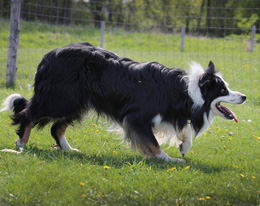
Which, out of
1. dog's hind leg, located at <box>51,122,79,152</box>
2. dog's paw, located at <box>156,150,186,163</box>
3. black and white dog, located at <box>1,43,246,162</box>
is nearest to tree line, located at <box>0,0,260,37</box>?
dog's hind leg, located at <box>51,122,79,152</box>

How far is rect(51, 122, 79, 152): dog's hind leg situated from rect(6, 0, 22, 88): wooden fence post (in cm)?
422

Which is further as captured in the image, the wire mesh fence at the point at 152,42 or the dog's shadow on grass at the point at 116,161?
the wire mesh fence at the point at 152,42

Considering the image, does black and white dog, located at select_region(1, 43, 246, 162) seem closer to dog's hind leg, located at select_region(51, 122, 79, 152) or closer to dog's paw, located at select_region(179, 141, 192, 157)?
dog's paw, located at select_region(179, 141, 192, 157)

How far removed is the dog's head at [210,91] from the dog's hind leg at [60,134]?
1772 mm

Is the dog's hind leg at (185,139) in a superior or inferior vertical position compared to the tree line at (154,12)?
inferior

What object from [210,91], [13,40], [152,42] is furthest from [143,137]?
[152,42]

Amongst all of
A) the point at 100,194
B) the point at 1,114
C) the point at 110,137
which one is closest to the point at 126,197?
the point at 100,194

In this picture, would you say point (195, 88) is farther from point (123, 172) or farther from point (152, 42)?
point (152, 42)

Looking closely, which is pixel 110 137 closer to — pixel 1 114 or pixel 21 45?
pixel 1 114

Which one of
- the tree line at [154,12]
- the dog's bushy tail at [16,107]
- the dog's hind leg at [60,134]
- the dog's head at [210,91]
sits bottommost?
the dog's hind leg at [60,134]

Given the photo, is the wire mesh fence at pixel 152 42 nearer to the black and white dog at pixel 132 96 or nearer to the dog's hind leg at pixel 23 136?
the black and white dog at pixel 132 96

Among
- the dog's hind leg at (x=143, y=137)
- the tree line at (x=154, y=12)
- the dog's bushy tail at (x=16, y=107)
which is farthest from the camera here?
the tree line at (x=154, y=12)

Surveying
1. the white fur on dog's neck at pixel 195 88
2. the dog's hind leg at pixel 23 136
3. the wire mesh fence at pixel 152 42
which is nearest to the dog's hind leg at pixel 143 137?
the white fur on dog's neck at pixel 195 88

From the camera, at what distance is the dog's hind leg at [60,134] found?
5356 mm
